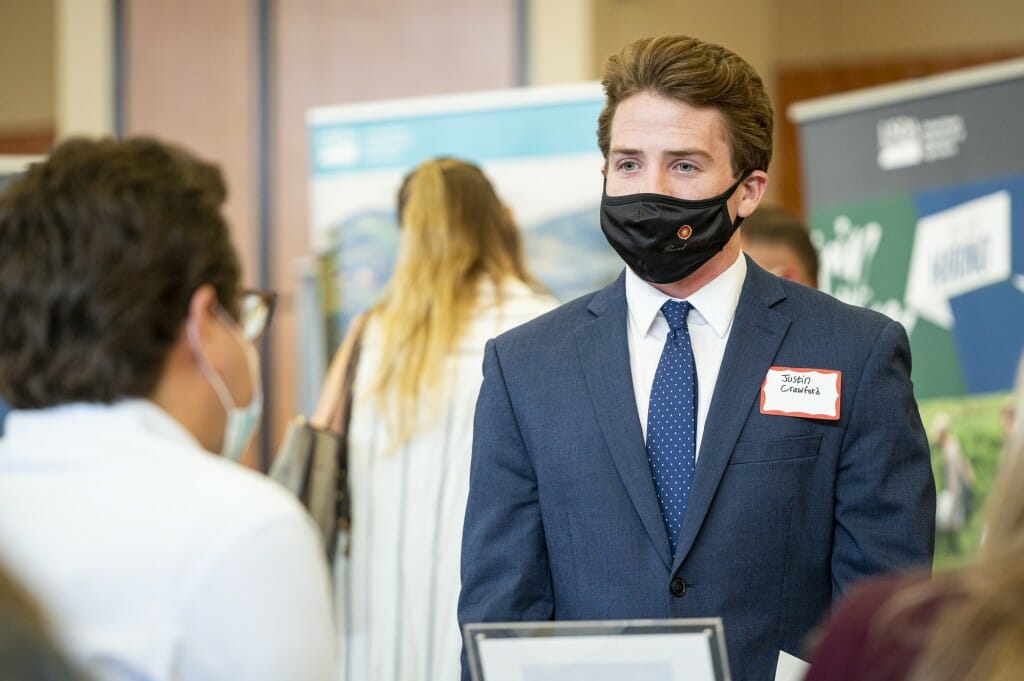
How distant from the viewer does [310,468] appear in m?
3.48

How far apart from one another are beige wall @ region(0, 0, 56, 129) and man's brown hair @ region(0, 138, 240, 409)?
352 inches

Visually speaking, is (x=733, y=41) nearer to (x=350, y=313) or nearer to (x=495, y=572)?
(x=350, y=313)

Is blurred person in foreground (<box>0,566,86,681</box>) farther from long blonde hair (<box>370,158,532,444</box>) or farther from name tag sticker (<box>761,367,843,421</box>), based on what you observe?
long blonde hair (<box>370,158,532,444</box>)

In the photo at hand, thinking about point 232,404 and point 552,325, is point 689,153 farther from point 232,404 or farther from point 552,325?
point 232,404

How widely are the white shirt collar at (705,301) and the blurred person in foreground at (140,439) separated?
0.90 metres

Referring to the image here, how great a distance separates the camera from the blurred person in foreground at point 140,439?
1.46 m

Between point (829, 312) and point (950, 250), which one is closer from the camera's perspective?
point (829, 312)

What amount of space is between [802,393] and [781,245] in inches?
66.9

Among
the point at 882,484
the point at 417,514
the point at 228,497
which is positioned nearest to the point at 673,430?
the point at 882,484

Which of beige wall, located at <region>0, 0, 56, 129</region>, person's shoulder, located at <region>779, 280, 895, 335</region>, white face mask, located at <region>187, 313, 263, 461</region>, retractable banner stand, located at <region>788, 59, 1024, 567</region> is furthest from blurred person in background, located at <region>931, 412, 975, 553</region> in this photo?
beige wall, located at <region>0, 0, 56, 129</region>

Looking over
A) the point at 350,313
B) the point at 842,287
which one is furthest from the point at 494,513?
the point at 842,287

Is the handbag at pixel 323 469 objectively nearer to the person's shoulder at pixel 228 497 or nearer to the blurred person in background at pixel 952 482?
the person's shoulder at pixel 228 497

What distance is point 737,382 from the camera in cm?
233

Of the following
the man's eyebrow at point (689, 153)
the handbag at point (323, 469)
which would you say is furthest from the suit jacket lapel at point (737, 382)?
the handbag at point (323, 469)
